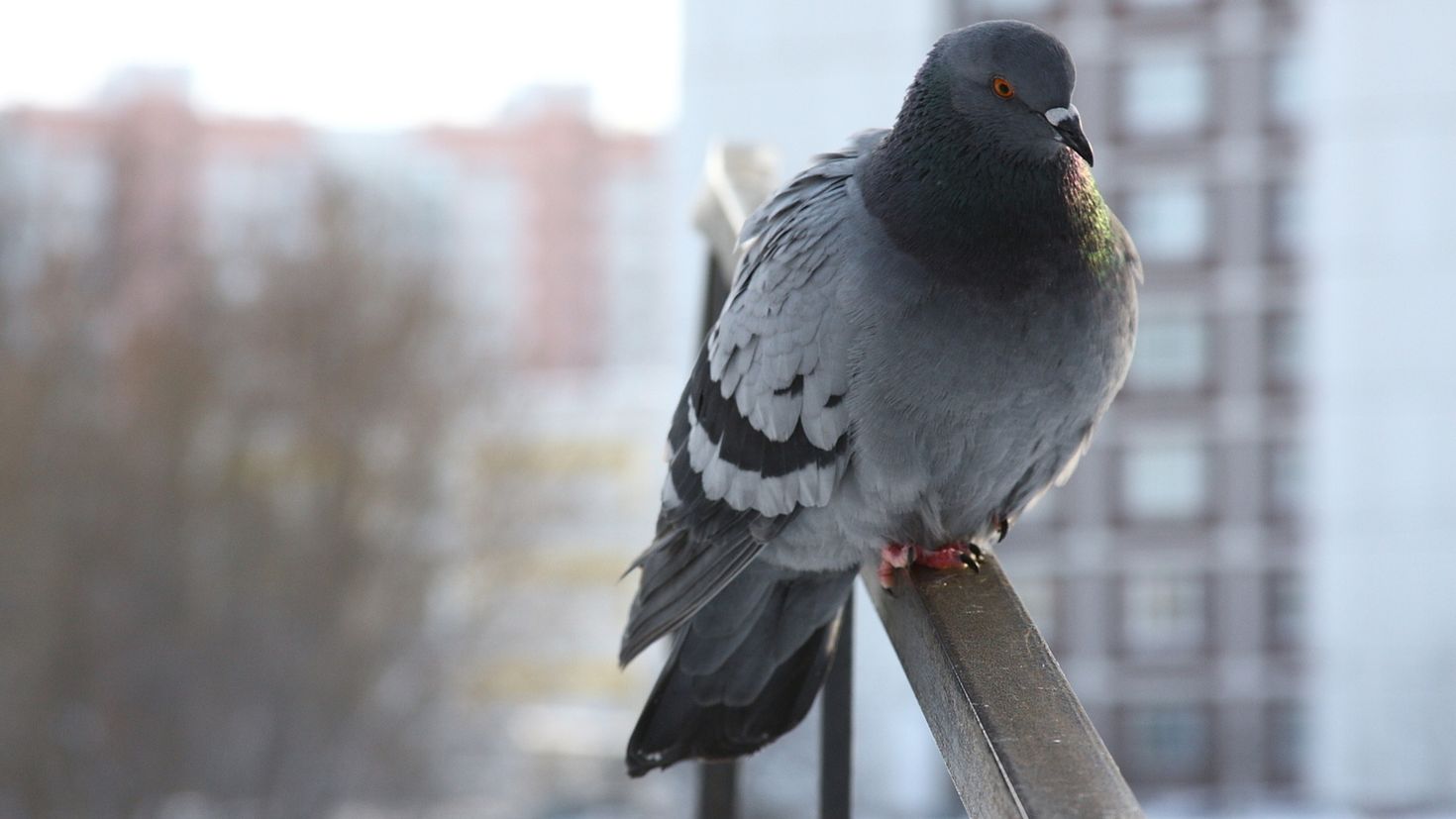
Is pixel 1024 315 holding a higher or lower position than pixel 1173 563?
higher

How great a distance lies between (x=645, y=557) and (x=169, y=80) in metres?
52.5

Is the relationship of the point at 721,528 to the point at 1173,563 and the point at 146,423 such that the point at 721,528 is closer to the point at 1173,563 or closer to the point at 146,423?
the point at 146,423

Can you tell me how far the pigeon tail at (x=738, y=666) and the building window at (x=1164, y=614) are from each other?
28.6m

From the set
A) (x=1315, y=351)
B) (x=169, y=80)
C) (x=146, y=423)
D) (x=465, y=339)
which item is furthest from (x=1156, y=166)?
(x=169, y=80)

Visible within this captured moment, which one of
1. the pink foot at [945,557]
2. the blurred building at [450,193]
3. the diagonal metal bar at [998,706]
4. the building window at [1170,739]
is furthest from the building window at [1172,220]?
the diagonal metal bar at [998,706]

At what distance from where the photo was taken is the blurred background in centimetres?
2697

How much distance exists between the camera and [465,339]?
30.2 metres

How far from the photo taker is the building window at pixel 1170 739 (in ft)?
102

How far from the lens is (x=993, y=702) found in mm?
1907

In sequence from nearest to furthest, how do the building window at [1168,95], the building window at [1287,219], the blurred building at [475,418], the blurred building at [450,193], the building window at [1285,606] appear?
the blurred building at [475,418] < the building window at [1168,95] < the building window at [1287,219] < the building window at [1285,606] < the blurred building at [450,193]

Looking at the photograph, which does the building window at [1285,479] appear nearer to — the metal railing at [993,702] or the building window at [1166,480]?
the building window at [1166,480]

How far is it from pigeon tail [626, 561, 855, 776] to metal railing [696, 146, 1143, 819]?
18 centimetres

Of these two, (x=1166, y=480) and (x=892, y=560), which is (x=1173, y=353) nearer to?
(x=1166, y=480)

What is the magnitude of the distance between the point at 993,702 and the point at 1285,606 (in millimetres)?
32101
